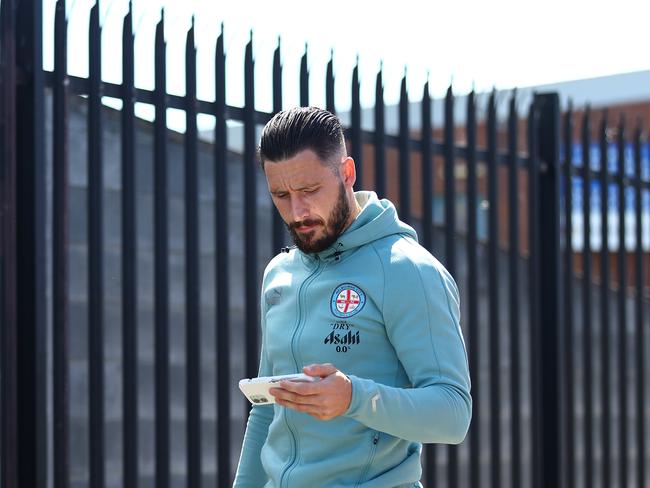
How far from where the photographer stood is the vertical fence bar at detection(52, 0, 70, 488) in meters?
3.76

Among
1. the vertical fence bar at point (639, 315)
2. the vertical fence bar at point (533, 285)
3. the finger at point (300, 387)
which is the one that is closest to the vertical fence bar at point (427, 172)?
the vertical fence bar at point (533, 285)

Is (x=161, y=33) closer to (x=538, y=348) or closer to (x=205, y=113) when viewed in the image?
(x=205, y=113)

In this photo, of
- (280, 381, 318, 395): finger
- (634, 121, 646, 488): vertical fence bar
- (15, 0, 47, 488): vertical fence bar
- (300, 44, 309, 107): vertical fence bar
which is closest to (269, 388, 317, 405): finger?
(280, 381, 318, 395): finger

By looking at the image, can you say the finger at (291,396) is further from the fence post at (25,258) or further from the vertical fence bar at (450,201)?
the vertical fence bar at (450,201)

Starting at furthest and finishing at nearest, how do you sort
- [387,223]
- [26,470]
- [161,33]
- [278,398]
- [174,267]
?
1. [174,267]
2. [161,33]
3. [26,470]
4. [387,223]
5. [278,398]

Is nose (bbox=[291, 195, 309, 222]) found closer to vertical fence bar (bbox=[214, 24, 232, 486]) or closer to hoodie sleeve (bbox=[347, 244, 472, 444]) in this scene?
hoodie sleeve (bbox=[347, 244, 472, 444])

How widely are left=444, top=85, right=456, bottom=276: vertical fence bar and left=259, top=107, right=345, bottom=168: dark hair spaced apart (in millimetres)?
2748

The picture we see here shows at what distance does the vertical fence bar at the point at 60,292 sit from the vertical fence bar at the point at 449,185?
1.99 metres

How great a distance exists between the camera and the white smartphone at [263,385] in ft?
6.89

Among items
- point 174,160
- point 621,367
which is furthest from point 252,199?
point 621,367

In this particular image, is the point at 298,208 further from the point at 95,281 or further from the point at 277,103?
the point at 277,103

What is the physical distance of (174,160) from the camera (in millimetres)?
4918

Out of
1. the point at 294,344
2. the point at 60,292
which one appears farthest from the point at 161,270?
the point at 294,344

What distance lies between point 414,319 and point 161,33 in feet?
7.24
